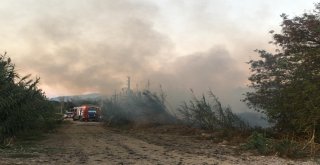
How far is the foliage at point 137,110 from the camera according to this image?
43219 mm

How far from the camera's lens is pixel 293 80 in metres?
25.9

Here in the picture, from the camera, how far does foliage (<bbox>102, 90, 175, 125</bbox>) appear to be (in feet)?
142

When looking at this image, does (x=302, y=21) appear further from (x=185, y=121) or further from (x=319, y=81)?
(x=185, y=121)

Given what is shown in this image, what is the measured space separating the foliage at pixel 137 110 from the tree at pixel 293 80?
40.5 ft

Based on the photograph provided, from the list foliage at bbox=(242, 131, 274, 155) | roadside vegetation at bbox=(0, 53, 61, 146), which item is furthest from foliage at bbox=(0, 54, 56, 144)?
foliage at bbox=(242, 131, 274, 155)

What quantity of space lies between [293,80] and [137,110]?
2308 cm

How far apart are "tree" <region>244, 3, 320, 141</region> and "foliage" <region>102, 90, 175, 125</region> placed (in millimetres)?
12349

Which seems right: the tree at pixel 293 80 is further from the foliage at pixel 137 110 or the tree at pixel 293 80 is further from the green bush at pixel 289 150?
the foliage at pixel 137 110

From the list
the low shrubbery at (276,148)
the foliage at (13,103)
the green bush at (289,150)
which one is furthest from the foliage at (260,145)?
the foliage at (13,103)

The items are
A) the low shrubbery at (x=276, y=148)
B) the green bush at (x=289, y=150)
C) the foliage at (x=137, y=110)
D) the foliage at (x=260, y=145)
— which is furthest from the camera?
the foliage at (x=137, y=110)

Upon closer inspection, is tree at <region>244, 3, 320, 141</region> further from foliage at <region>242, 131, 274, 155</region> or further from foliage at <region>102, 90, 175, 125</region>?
foliage at <region>102, 90, 175, 125</region>

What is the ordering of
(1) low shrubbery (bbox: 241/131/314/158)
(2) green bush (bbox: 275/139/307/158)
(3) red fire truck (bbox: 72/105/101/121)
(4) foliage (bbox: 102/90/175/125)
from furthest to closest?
(3) red fire truck (bbox: 72/105/101/121)
(4) foliage (bbox: 102/90/175/125)
(1) low shrubbery (bbox: 241/131/314/158)
(2) green bush (bbox: 275/139/307/158)

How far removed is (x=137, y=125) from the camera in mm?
43594

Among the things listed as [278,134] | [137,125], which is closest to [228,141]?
[278,134]
